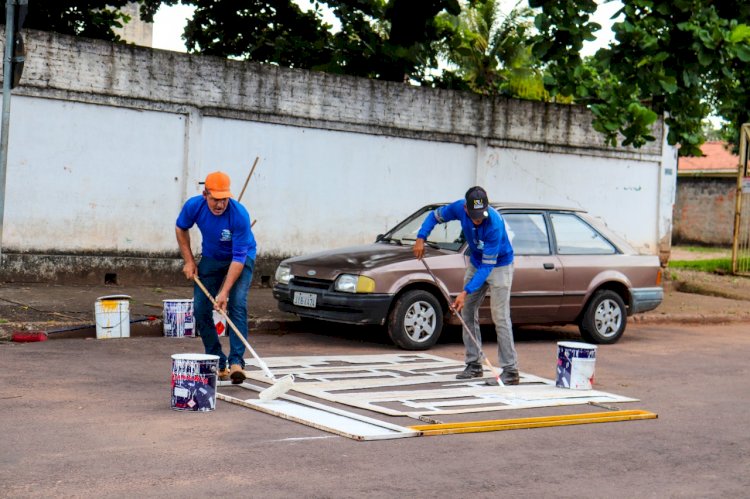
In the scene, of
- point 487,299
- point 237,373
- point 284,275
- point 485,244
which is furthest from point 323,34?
point 237,373

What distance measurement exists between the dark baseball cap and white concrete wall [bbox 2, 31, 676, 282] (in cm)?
682

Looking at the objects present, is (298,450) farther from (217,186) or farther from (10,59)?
(10,59)

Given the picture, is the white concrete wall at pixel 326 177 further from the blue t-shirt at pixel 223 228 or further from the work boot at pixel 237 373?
the work boot at pixel 237 373

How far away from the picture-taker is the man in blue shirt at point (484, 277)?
933cm

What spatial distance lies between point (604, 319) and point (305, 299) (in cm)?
363

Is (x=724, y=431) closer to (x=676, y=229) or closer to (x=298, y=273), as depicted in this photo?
(x=298, y=273)

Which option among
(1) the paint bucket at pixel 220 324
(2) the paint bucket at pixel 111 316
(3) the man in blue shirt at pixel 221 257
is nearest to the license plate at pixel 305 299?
(1) the paint bucket at pixel 220 324

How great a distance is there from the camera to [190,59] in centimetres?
1504

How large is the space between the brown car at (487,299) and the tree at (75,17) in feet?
31.7

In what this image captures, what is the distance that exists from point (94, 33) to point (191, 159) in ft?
23.3

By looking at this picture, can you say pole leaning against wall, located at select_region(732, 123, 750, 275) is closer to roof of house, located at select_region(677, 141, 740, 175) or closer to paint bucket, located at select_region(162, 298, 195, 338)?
paint bucket, located at select_region(162, 298, 195, 338)

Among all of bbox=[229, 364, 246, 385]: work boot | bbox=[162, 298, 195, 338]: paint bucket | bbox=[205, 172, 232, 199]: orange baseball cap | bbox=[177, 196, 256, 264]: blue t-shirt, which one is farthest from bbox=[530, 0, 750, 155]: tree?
bbox=[229, 364, 246, 385]: work boot

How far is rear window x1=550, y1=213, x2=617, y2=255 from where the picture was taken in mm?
12615

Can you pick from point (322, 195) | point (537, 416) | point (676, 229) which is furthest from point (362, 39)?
point (676, 229)
